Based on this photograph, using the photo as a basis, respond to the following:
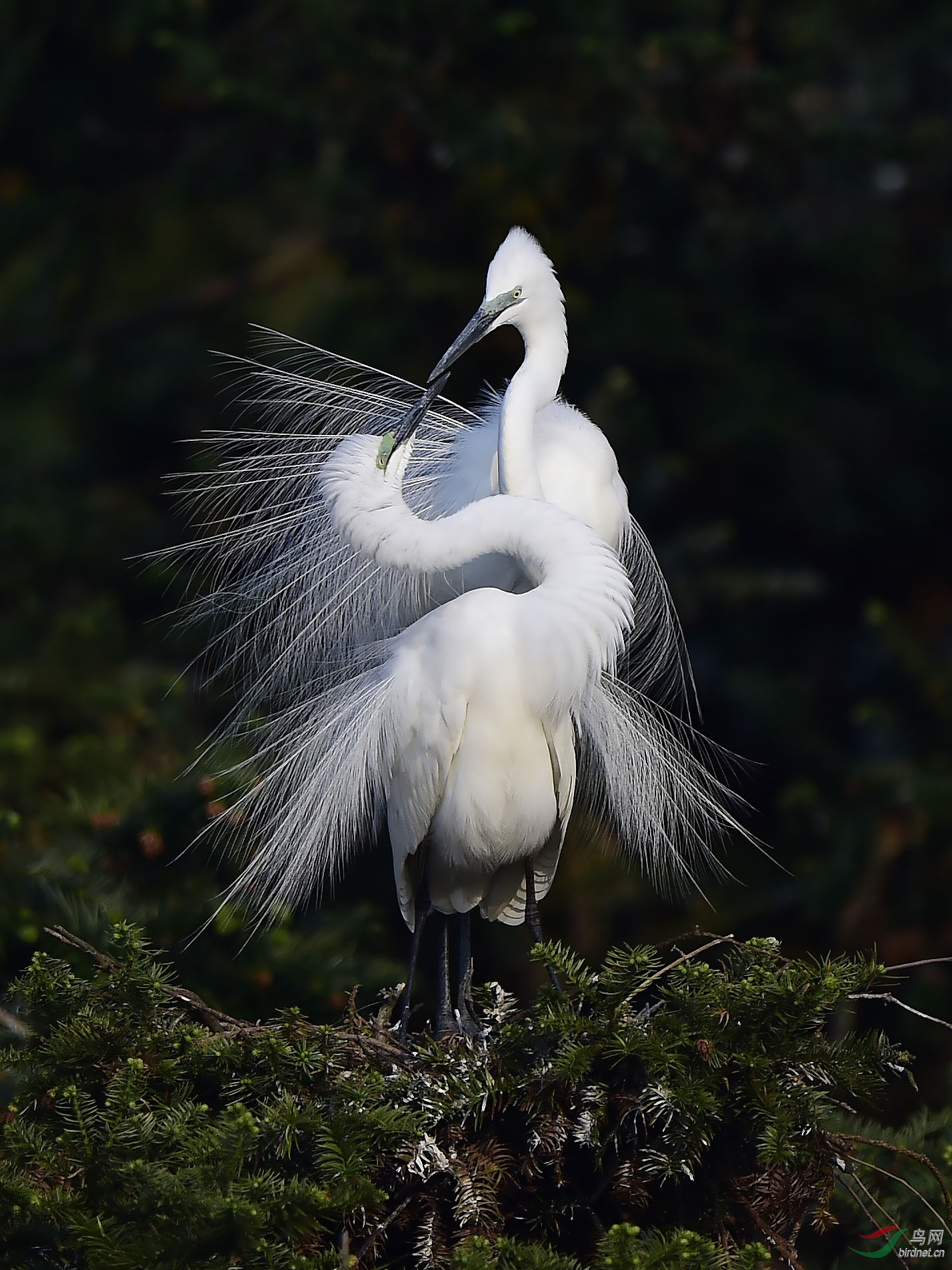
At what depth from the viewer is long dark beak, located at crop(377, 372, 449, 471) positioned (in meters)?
2.95

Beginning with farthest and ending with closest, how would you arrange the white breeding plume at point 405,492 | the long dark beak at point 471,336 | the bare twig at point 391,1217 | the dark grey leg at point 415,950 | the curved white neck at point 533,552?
the white breeding plume at point 405,492 < the long dark beak at point 471,336 < the dark grey leg at point 415,950 < the curved white neck at point 533,552 < the bare twig at point 391,1217

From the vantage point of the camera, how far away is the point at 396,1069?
244 cm

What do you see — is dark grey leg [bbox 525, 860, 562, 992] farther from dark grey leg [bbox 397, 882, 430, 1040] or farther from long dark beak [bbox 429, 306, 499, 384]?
long dark beak [bbox 429, 306, 499, 384]

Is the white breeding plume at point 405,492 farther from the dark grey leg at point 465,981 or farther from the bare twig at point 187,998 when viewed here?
the bare twig at point 187,998

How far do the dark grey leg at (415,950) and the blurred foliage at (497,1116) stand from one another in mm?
411

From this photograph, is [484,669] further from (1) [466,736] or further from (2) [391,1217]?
(2) [391,1217]

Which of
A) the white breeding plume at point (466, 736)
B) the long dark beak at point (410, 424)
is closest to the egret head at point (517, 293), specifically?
the long dark beak at point (410, 424)

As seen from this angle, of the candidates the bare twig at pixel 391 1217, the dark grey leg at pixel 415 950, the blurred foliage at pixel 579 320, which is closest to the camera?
the bare twig at pixel 391 1217

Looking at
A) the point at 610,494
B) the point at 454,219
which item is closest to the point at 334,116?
the point at 454,219

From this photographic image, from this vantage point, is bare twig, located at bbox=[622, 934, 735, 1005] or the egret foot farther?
the egret foot

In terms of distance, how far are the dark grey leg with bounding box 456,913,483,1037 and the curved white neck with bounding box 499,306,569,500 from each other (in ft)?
2.96

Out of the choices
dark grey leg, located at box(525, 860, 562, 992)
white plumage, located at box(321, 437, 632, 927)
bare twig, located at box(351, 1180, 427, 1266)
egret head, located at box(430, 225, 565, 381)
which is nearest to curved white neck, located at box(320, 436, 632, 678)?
white plumage, located at box(321, 437, 632, 927)

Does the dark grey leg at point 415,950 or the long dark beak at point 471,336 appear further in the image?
the long dark beak at point 471,336

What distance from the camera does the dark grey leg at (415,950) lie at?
285cm
